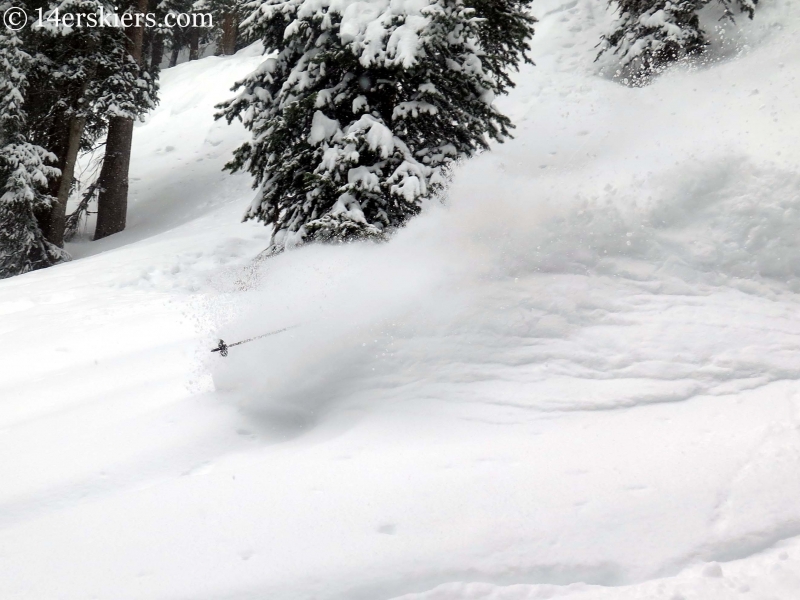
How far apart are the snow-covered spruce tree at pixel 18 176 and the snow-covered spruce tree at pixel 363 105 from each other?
20.3ft

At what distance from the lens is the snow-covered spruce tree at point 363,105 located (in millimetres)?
6188

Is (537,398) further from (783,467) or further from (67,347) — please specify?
(67,347)

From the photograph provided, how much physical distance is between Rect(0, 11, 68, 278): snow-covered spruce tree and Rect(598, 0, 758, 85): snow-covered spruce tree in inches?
432

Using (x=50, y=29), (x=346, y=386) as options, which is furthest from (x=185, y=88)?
(x=346, y=386)

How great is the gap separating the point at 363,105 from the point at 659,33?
7530mm

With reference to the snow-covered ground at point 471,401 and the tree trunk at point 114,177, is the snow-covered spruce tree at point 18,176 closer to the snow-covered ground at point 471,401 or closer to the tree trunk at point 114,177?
the tree trunk at point 114,177

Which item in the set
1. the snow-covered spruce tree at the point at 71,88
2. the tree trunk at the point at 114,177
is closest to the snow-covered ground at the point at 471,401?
the snow-covered spruce tree at the point at 71,88

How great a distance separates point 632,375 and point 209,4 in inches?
913

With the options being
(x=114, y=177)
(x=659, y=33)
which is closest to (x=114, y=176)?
(x=114, y=177)

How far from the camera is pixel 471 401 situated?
4.21m

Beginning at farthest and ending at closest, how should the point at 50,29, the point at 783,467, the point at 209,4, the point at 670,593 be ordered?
the point at 209,4
the point at 50,29
the point at 783,467
the point at 670,593

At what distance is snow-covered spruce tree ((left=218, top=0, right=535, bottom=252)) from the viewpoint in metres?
6.19

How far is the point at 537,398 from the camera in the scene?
4168mm

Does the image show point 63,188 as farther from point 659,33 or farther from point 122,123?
point 659,33
